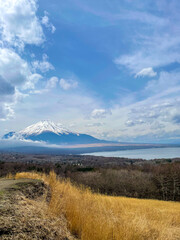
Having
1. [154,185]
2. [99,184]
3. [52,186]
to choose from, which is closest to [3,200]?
[52,186]

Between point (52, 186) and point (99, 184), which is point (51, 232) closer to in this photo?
point (52, 186)

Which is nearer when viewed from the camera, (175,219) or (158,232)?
(158,232)

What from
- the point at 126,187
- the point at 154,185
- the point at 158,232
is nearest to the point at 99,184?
the point at 126,187

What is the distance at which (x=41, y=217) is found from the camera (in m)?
3.43

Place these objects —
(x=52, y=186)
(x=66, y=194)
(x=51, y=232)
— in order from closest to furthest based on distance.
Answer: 1. (x=51, y=232)
2. (x=66, y=194)
3. (x=52, y=186)

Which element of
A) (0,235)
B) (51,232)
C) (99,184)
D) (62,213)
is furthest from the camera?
(99,184)

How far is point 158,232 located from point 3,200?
11.8ft

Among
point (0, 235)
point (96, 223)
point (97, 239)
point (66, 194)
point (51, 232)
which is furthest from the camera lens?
point (66, 194)

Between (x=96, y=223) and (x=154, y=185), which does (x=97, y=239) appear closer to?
(x=96, y=223)

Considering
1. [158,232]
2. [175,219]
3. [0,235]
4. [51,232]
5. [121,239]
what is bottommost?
[175,219]

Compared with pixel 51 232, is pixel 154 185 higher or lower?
lower

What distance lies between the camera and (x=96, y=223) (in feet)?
12.2

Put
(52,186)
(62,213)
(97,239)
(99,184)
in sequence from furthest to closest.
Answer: (99,184)
(52,186)
(62,213)
(97,239)

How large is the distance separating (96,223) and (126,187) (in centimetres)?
4157
